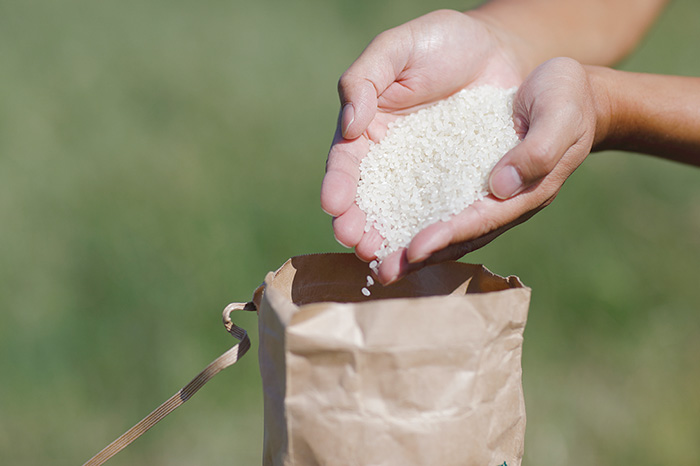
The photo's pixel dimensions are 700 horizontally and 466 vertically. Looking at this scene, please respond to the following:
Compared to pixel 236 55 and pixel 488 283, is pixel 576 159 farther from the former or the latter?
pixel 236 55

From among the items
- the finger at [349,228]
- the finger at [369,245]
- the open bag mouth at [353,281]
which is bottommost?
the open bag mouth at [353,281]

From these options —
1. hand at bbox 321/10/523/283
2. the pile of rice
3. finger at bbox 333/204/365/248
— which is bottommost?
finger at bbox 333/204/365/248

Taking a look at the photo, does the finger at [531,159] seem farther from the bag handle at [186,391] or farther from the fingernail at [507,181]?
the bag handle at [186,391]

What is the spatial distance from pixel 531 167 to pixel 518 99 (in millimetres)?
457

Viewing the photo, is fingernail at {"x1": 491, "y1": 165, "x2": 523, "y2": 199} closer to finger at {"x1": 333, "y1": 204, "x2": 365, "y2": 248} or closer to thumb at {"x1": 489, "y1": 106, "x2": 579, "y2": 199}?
thumb at {"x1": 489, "y1": 106, "x2": 579, "y2": 199}

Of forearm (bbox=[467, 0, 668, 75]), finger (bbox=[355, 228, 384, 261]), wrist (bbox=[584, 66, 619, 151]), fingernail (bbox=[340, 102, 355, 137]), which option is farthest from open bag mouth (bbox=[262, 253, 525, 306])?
forearm (bbox=[467, 0, 668, 75])

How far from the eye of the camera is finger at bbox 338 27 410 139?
156 centimetres

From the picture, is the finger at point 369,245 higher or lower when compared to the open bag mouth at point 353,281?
higher

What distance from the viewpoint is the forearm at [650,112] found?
1.76 metres

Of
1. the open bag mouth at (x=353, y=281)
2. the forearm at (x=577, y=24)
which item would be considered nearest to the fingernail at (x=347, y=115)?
the open bag mouth at (x=353, y=281)

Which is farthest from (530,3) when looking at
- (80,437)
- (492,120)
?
(80,437)

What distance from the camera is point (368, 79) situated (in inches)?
63.7

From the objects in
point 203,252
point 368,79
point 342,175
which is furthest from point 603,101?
point 203,252

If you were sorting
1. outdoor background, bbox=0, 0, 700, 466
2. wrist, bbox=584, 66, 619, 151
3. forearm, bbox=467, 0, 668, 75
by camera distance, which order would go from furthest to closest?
1. outdoor background, bbox=0, 0, 700, 466
2. forearm, bbox=467, 0, 668, 75
3. wrist, bbox=584, 66, 619, 151
